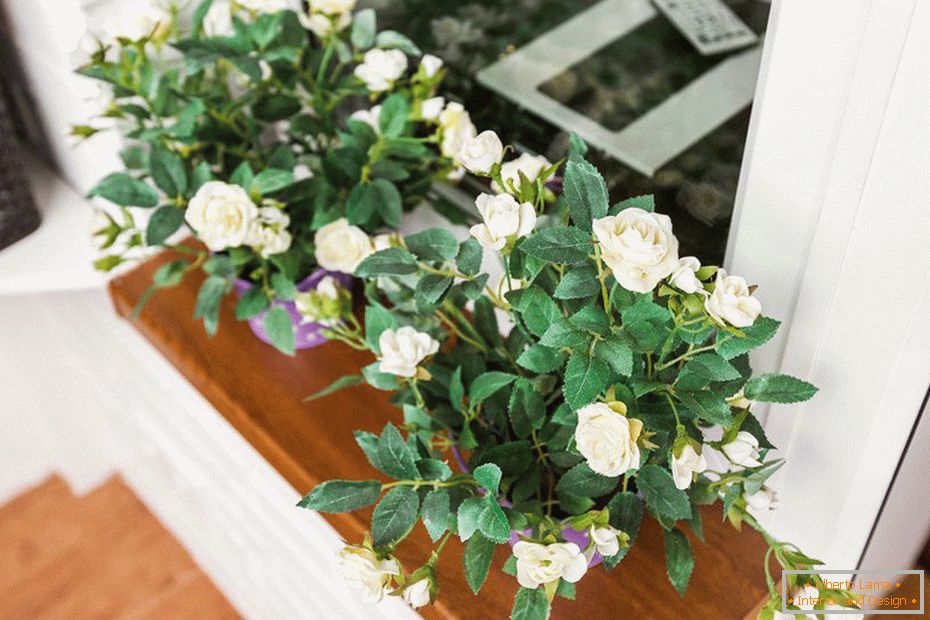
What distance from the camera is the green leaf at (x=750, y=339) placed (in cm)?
66

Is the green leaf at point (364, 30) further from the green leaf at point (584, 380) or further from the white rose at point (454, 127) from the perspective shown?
the green leaf at point (584, 380)

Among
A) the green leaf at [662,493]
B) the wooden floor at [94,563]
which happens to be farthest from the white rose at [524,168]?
the wooden floor at [94,563]

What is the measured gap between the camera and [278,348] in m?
0.97

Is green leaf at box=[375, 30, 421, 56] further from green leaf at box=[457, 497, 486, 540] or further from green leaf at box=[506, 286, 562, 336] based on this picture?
green leaf at box=[457, 497, 486, 540]

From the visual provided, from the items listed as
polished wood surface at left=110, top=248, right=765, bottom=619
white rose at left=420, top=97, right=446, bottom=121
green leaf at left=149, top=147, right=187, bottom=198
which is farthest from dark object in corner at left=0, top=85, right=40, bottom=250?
white rose at left=420, top=97, right=446, bottom=121

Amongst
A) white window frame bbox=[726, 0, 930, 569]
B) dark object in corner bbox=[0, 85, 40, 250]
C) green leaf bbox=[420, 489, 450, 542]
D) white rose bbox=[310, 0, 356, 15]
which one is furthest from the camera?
dark object in corner bbox=[0, 85, 40, 250]

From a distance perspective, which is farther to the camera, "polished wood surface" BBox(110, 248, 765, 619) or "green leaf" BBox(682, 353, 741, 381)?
"polished wood surface" BBox(110, 248, 765, 619)

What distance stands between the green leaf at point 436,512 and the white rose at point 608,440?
117mm

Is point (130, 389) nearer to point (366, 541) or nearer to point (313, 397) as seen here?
point (313, 397)

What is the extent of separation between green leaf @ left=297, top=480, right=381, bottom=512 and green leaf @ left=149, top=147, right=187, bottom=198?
0.36 metres

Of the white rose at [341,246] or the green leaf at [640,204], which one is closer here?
the green leaf at [640,204]

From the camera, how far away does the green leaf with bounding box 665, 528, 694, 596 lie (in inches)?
30.1

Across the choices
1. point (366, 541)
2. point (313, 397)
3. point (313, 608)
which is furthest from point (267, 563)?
point (366, 541)

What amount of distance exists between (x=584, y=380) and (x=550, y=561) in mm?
118
